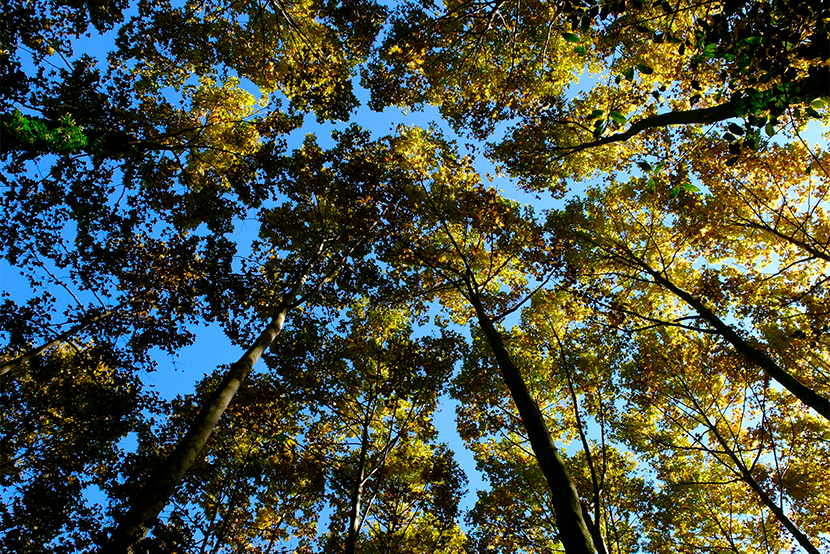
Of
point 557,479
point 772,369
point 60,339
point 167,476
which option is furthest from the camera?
point 60,339

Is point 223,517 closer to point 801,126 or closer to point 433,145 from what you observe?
point 433,145

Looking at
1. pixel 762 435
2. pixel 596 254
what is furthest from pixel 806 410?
pixel 596 254

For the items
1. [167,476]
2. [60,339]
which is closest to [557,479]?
[167,476]

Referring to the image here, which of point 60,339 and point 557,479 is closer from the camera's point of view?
point 557,479

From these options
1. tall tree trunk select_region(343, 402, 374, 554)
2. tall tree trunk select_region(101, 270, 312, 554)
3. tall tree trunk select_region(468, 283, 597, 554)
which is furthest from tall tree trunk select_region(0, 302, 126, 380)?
tall tree trunk select_region(468, 283, 597, 554)

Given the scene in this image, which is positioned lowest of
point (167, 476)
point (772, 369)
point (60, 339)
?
point (167, 476)

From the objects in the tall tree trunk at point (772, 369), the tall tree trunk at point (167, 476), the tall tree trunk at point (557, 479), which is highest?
the tall tree trunk at point (772, 369)

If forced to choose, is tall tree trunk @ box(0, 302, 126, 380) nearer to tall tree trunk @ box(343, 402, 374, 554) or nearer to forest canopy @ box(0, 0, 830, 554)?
forest canopy @ box(0, 0, 830, 554)

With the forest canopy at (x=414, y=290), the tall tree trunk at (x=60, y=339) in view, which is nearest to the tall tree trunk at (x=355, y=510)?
the forest canopy at (x=414, y=290)

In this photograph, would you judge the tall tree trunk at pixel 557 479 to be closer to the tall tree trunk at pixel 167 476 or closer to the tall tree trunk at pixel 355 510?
the tall tree trunk at pixel 355 510

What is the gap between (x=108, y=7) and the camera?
7.75 meters

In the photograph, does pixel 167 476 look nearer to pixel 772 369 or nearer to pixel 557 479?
pixel 557 479

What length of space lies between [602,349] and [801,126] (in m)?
7.08

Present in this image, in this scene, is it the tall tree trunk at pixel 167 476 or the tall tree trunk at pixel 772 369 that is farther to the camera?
the tall tree trunk at pixel 772 369
